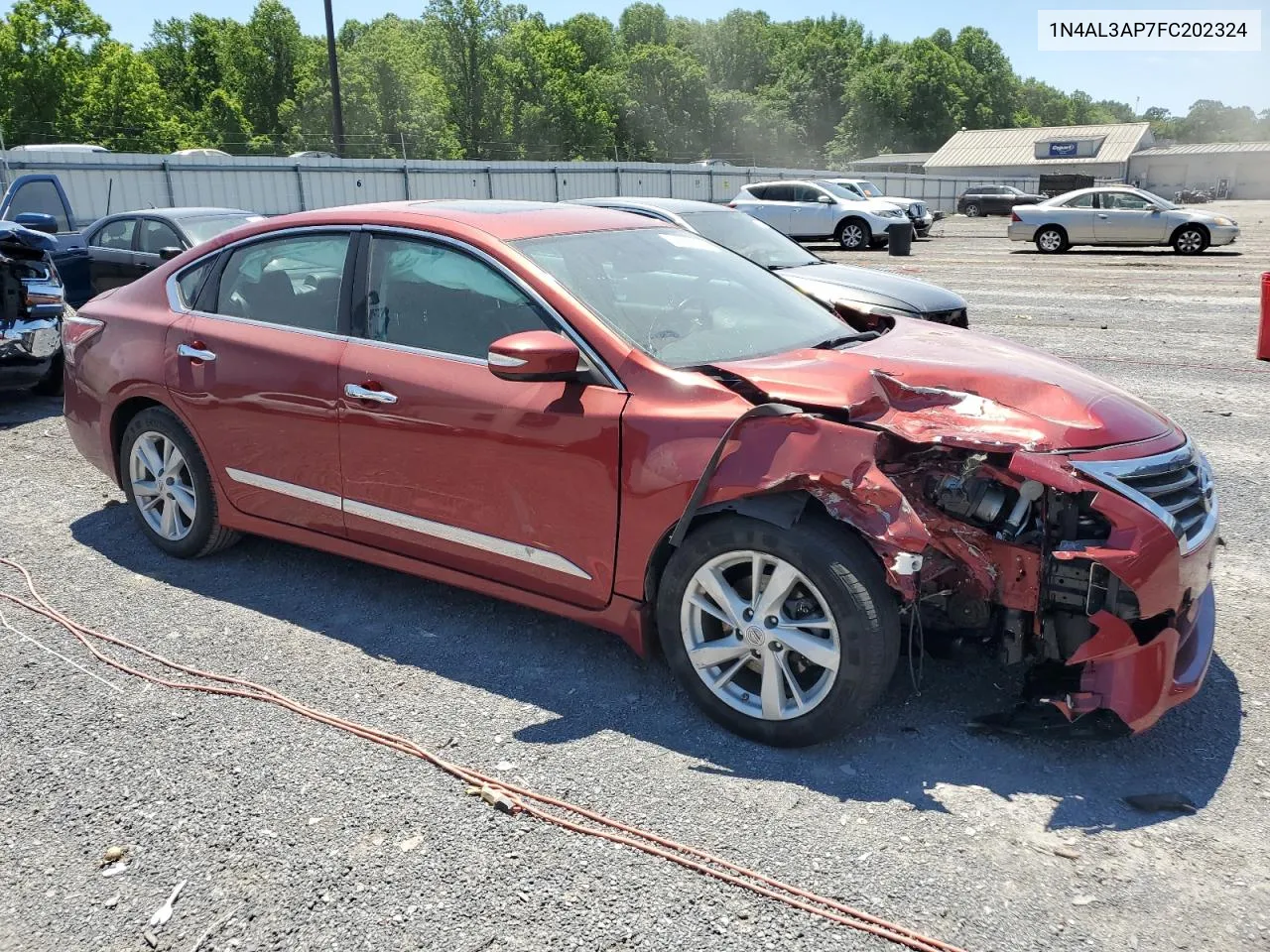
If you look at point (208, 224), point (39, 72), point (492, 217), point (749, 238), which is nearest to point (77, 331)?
point (492, 217)

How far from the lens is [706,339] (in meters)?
3.87

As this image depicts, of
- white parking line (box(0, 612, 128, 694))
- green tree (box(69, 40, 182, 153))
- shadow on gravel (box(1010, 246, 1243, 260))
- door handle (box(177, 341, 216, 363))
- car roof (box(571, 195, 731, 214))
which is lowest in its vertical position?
white parking line (box(0, 612, 128, 694))

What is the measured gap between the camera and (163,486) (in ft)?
16.3

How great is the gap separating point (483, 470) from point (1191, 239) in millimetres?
24619

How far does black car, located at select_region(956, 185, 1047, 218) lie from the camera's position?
50000 millimetres

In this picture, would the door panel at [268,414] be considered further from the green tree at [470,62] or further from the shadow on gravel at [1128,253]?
the green tree at [470,62]

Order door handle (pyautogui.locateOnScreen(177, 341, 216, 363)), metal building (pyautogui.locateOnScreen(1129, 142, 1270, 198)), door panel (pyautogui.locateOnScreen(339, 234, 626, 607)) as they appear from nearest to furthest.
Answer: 1. door panel (pyautogui.locateOnScreen(339, 234, 626, 607))
2. door handle (pyautogui.locateOnScreen(177, 341, 216, 363))
3. metal building (pyautogui.locateOnScreen(1129, 142, 1270, 198))

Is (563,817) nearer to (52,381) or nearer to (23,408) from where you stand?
(23,408)

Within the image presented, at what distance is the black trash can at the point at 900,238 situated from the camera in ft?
75.5

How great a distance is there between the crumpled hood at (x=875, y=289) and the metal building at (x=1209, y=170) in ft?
276

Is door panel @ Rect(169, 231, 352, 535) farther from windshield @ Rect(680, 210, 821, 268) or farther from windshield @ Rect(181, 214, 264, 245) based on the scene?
windshield @ Rect(181, 214, 264, 245)

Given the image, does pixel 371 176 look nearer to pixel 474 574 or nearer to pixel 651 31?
pixel 474 574

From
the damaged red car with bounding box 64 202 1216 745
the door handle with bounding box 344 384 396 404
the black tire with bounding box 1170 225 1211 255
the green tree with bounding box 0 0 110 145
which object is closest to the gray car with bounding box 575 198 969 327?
A: the damaged red car with bounding box 64 202 1216 745

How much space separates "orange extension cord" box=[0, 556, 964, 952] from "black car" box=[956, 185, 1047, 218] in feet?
165
